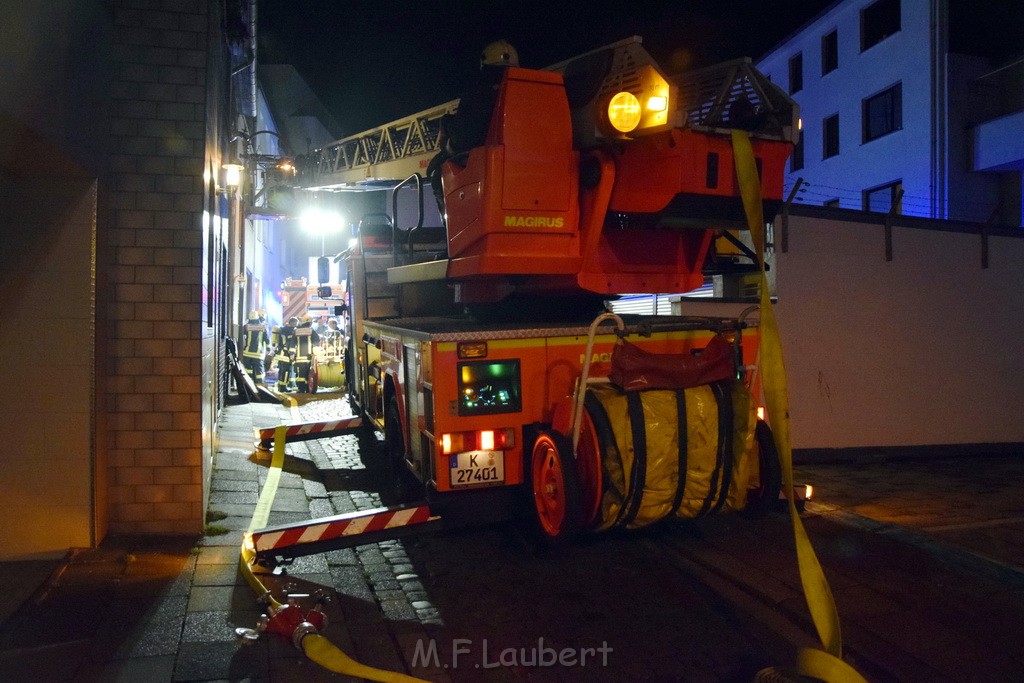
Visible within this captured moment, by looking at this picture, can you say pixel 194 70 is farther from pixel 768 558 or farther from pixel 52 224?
pixel 768 558

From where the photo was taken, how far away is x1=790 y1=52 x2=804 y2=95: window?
2738cm

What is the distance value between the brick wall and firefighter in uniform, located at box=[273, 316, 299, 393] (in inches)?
459

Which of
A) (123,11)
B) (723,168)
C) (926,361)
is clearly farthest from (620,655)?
(926,361)

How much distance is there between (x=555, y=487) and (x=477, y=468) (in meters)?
0.69

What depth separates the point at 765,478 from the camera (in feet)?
16.7

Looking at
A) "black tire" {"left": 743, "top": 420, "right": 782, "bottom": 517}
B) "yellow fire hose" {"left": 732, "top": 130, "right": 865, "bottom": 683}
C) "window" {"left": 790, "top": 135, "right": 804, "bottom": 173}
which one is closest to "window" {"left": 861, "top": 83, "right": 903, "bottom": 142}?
"window" {"left": 790, "top": 135, "right": 804, "bottom": 173}

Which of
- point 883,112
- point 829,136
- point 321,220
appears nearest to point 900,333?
point 321,220

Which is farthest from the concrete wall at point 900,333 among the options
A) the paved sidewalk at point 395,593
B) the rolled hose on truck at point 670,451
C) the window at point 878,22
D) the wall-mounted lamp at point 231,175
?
the window at point 878,22

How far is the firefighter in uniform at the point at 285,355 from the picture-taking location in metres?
17.2

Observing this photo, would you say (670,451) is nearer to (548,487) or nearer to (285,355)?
(548,487)

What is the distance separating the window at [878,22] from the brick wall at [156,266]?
2279 cm

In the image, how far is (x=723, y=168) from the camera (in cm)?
503

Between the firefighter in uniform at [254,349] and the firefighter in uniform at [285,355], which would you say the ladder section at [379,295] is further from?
the firefighter in uniform at [285,355]

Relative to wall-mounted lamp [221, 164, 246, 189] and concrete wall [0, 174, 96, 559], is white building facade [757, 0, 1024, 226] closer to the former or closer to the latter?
wall-mounted lamp [221, 164, 246, 189]
